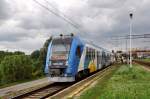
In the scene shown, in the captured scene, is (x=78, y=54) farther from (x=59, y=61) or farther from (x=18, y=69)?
(x=18, y=69)

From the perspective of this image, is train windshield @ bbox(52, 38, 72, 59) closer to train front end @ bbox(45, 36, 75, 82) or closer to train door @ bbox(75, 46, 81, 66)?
train front end @ bbox(45, 36, 75, 82)

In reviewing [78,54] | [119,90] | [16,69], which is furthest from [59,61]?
[16,69]

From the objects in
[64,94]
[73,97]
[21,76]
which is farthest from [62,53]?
[21,76]

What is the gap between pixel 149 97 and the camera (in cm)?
1495

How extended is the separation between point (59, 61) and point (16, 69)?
21.4 m

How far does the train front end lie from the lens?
86.9 feet

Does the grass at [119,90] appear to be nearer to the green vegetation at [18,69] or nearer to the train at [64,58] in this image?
the train at [64,58]

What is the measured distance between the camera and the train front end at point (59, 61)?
2648 cm

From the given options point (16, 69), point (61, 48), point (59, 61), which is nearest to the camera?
point (59, 61)

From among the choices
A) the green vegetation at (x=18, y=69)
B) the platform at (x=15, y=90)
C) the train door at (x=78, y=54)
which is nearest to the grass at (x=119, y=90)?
the train door at (x=78, y=54)

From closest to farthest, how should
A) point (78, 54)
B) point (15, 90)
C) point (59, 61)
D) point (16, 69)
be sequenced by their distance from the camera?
point (15, 90)
point (59, 61)
point (78, 54)
point (16, 69)

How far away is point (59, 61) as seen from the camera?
1058 inches

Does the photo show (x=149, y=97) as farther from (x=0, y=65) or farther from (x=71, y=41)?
(x=0, y=65)

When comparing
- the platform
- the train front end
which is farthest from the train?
the platform
